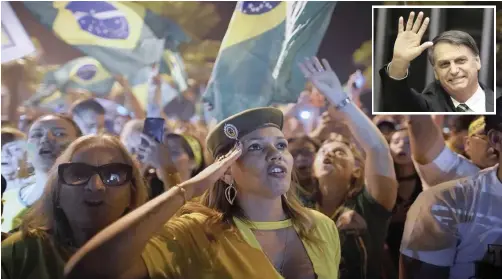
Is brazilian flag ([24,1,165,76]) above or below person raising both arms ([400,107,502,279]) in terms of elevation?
above

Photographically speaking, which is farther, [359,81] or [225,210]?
[359,81]

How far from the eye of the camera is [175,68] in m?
2.78

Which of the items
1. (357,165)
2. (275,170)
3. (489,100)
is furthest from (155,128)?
(489,100)

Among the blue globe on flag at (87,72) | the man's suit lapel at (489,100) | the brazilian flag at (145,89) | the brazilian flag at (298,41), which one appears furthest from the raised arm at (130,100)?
the man's suit lapel at (489,100)

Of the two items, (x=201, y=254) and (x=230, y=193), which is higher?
(x=230, y=193)

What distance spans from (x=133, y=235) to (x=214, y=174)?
48 cm

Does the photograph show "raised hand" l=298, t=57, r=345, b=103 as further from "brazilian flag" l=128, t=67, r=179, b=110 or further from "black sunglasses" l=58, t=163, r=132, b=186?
Answer: "black sunglasses" l=58, t=163, r=132, b=186

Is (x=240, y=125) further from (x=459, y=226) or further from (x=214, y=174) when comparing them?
(x=459, y=226)

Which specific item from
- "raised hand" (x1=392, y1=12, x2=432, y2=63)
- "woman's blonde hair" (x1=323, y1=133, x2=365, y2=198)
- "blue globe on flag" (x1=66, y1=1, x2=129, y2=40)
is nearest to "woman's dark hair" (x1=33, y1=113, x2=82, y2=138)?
"blue globe on flag" (x1=66, y1=1, x2=129, y2=40)

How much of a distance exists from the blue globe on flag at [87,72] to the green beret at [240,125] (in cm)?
69

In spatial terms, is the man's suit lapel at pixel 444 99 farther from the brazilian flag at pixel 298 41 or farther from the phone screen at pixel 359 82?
the brazilian flag at pixel 298 41

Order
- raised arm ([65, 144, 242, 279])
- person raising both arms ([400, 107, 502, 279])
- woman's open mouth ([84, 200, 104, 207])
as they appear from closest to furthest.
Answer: raised arm ([65, 144, 242, 279]) < woman's open mouth ([84, 200, 104, 207]) < person raising both arms ([400, 107, 502, 279])

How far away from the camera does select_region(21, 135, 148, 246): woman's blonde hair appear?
2.62 meters

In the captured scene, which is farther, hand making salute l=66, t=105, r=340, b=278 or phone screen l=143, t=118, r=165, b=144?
phone screen l=143, t=118, r=165, b=144
